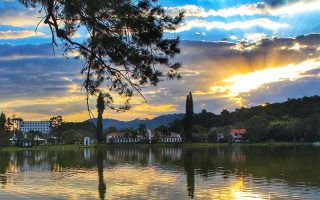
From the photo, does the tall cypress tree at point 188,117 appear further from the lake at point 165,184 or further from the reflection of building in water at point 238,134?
the lake at point 165,184

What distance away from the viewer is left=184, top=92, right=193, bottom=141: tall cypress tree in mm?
146875

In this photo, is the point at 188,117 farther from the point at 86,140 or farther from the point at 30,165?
the point at 30,165

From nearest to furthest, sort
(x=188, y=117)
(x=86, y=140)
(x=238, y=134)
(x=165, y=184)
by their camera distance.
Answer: (x=165, y=184), (x=188, y=117), (x=86, y=140), (x=238, y=134)

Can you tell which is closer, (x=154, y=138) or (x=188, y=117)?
(x=188, y=117)

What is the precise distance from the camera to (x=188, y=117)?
502 feet

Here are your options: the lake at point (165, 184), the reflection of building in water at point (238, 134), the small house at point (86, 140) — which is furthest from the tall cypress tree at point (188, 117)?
the lake at point (165, 184)

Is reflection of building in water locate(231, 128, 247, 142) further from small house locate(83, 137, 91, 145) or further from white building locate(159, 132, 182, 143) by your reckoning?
small house locate(83, 137, 91, 145)

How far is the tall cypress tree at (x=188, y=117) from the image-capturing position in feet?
482

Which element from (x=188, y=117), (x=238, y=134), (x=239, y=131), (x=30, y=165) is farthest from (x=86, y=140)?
(x=30, y=165)

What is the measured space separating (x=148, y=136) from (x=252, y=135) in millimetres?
36579

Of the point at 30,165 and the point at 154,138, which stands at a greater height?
the point at 154,138

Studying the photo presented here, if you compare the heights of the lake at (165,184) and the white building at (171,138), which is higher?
the white building at (171,138)

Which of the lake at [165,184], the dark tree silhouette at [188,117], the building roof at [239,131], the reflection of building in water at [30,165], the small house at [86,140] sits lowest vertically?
the lake at [165,184]

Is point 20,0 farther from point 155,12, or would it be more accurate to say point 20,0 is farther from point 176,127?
point 176,127
